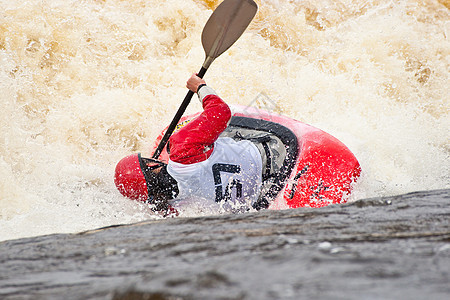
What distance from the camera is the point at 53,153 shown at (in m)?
3.88

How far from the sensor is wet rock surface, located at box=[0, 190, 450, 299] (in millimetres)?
758

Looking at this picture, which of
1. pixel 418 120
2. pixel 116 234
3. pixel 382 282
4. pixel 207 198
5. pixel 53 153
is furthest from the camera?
pixel 418 120

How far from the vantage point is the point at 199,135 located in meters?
2.49

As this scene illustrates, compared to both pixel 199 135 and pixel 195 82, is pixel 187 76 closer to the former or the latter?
pixel 195 82

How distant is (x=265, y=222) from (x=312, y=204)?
Result: 138cm

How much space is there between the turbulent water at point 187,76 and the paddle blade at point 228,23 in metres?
1.11

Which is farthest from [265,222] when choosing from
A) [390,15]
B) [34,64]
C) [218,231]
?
[390,15]

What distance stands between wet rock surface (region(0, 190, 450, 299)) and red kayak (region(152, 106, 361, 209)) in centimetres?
122

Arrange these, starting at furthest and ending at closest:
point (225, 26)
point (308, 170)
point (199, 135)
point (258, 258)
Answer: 1. point (225, 26)
2. point (308, 170)
3. point (199, 135)
4. point (258, 258)

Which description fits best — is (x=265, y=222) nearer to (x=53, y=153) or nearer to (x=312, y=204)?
(x=312, y=204)

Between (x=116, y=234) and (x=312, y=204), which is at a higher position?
(x=116, y=234)

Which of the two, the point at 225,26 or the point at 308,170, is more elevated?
the point at 225,26

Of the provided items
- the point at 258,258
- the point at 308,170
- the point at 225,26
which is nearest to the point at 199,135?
the point at 308,170

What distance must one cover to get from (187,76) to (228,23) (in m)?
1.79
